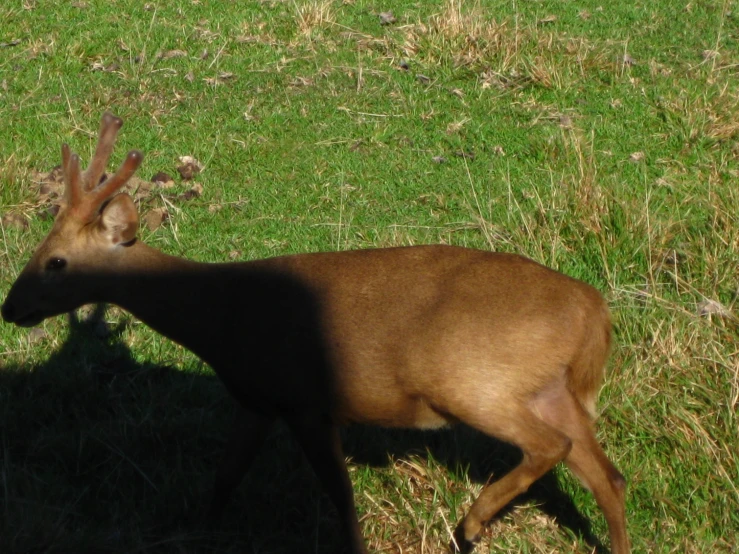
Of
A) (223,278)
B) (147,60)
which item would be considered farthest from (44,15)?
(223,278)

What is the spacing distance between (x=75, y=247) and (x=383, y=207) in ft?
8.66

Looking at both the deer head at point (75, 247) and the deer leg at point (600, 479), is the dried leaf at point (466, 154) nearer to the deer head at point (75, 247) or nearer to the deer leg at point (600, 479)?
the deer head at point (75, 247)

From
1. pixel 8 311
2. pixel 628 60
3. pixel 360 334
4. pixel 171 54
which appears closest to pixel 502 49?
pixel 628 60

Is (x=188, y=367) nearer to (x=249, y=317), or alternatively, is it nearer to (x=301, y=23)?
(x=249, y=317)

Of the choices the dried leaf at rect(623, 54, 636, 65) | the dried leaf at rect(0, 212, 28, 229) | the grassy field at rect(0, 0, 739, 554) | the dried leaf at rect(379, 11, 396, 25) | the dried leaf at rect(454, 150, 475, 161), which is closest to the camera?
the grassy field at rect(0, 0, 739, 554)

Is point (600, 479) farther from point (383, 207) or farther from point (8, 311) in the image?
point (383, 207)

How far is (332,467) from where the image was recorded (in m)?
4.29

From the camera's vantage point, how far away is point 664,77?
8.07m

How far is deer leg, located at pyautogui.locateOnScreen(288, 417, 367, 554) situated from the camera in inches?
167

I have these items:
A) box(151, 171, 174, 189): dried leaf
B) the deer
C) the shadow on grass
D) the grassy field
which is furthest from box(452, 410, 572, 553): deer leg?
box(151, 171, 174, 189): dried leaf

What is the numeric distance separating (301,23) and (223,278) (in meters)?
4.95

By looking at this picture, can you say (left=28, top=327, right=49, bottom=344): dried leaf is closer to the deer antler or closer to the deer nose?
the deer nose

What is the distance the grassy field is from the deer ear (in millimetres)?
962

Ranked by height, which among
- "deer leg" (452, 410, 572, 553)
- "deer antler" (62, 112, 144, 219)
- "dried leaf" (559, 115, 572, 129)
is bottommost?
"dried leaf" (559, 115, 572, 129)
